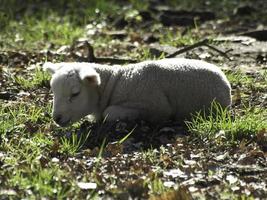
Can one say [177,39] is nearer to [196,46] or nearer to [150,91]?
[196,46]

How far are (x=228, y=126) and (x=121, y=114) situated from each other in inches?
44.4

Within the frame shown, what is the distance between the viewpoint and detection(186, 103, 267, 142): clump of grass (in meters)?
6.42

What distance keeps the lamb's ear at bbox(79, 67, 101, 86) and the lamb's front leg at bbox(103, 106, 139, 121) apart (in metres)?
0.35

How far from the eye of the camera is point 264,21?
1313 centimetres

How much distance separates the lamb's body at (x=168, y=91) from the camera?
6992 millimetres

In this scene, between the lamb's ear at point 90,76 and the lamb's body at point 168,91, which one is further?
the lamb's body at point 168,91

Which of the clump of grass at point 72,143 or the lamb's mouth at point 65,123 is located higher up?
the lamb's mouth at point 65,123

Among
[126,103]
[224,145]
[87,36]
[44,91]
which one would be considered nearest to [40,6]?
[87,36]

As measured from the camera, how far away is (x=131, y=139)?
6.63 metres

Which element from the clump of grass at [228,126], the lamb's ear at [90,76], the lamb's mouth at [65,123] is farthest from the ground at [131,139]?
the lamb's ear at [90,76]

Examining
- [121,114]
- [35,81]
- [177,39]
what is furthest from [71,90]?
[177,39]

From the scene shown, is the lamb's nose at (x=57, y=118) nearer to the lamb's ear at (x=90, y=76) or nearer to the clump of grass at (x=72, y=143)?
the clump of grass at (x=72, y=143)

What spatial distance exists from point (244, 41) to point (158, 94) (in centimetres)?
431

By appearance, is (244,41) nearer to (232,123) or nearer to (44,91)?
(44,91)
